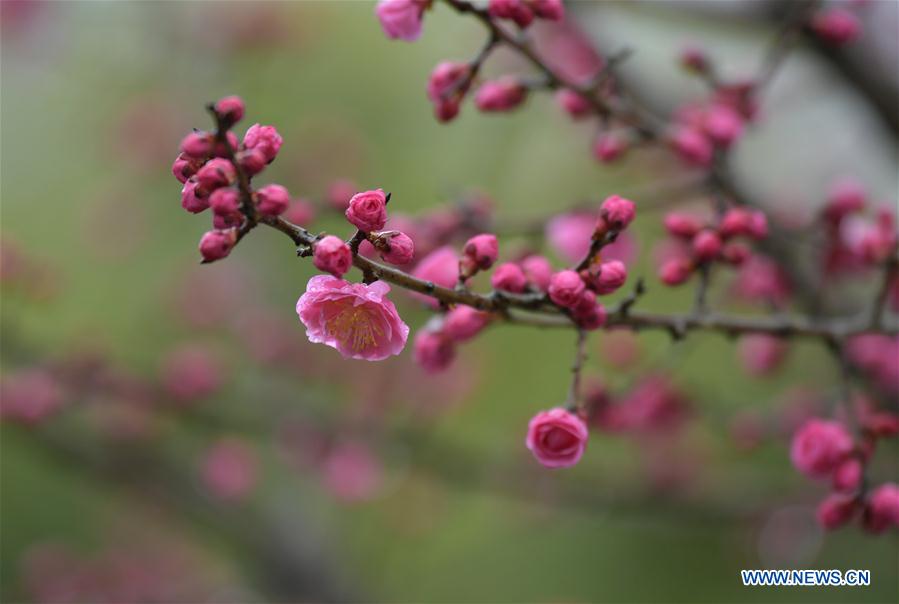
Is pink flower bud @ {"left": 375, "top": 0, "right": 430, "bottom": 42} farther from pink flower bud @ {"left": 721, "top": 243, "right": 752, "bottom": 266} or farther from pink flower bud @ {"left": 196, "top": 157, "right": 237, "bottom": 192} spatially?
pink flower bud @ {"left": 721, "top": 243, "right": 752, "bottom": 266}

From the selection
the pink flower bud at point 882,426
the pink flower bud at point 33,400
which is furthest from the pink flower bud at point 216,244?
the pink flower bud at point 33,400

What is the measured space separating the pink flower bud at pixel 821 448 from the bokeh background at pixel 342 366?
0.51 meters

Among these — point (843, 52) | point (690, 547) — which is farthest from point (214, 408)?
point (843, 52)

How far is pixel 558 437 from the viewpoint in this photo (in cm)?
106

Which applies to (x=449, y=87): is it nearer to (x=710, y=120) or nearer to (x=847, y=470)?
(x=710, y=120)

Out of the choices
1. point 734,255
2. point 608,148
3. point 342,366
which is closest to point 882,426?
point 734,255

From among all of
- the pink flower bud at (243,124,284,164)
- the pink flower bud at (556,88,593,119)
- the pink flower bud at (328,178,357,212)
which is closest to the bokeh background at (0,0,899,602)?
the pink flower bud at (556,88,593,119)

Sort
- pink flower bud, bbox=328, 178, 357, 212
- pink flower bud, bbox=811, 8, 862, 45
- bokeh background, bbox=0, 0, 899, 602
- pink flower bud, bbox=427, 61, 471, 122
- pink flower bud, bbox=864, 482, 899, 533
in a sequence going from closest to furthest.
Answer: pink flower bud, bbox=864, 482, 899, 533 → pink flower bud, bbox=427, 61, 471, 122 → pink flower bud, bbox=328, 178, 357, 212 → pink flower bud, bbox=811, 8, 862, 45 → bokeh background, bbox=0, 0, 899, 602

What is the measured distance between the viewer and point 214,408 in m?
2.73

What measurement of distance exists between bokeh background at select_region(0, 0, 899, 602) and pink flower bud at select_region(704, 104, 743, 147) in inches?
5.3

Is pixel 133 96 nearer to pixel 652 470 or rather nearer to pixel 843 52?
pixel 652 470

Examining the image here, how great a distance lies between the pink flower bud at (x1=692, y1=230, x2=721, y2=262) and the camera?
3.99ft

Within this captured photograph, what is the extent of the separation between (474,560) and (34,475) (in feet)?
7.07

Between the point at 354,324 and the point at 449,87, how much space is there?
0.48 metres
